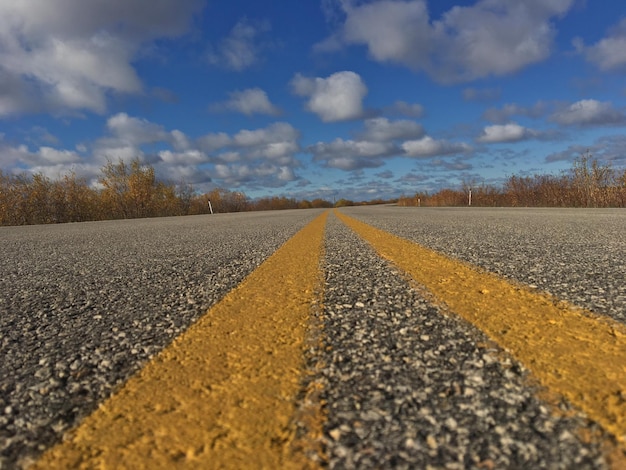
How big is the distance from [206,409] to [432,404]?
19.9 inches

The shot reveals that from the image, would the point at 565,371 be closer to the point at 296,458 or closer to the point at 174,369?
the point at 296,458

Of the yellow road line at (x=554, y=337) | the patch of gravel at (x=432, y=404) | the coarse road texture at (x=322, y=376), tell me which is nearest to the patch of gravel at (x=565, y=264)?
the coarse road texture at (x=322, y=376)

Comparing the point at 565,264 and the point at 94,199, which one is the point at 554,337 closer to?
the point at 565,264

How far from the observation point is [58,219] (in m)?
19.7

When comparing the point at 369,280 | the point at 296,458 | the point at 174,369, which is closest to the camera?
the point at 296,458

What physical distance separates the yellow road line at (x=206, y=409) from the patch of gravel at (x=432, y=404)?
0.10m

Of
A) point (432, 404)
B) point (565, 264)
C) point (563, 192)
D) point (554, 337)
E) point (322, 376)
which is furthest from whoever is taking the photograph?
point (563, 192)

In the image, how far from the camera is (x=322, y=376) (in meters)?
0.98

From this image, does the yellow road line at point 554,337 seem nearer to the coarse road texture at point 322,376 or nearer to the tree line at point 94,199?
the coarse road texture at point 322,376

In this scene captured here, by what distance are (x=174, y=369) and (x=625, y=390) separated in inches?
44.0

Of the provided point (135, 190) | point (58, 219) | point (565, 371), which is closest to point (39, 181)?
point (58, 219)

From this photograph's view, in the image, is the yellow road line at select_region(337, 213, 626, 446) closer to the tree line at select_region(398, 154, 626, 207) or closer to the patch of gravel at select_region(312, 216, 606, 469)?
the patch of gravel at select_region(312, 216, 606, 469)

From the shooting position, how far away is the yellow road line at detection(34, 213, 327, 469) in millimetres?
702

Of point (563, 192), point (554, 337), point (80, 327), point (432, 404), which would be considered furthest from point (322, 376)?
point (563, 192)
